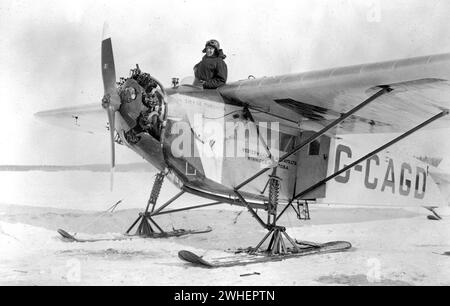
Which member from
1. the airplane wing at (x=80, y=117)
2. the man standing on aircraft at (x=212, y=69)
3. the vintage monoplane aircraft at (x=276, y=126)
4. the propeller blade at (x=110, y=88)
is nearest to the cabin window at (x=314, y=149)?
the vintage monoplane aircraft at (x=276, y=126)

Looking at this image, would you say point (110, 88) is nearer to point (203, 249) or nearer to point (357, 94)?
point (203, 249)

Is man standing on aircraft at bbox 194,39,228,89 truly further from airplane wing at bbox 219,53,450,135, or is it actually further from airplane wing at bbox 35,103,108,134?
airplane wing at bbox 35,103,108,134

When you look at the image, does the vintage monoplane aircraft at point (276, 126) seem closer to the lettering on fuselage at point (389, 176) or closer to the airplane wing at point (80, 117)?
the lettering on fuselage at point (389, 176)

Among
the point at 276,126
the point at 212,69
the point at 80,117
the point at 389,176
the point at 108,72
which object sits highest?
the point at 212,69

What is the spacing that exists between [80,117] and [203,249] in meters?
3.77

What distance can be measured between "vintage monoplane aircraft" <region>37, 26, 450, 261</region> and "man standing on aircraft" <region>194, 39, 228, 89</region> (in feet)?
0.71

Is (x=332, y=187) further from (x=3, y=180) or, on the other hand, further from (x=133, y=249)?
(x=3, y=180)

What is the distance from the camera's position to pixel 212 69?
7.17m

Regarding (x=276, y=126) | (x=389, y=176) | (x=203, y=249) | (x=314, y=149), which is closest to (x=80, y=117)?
(x=203, y=249)

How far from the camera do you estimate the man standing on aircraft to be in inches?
281

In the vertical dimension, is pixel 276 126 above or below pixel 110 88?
below

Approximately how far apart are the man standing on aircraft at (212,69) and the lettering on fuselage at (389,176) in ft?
7.65

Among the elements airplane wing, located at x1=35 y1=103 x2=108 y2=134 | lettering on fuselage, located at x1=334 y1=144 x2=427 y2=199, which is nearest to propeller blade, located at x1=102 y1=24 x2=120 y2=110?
airplane wing, located at x1=35 y1=103 x2=108 y2=134

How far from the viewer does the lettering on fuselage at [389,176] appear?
8.04 m
